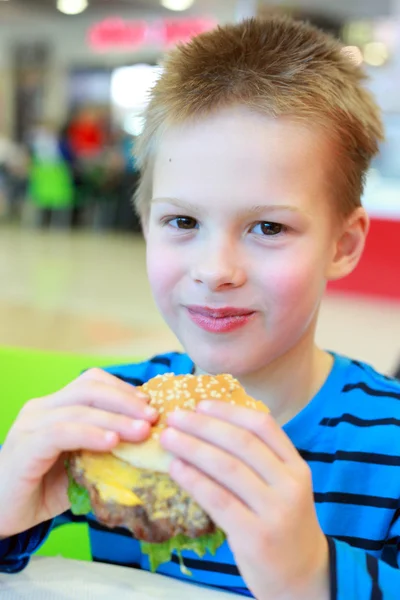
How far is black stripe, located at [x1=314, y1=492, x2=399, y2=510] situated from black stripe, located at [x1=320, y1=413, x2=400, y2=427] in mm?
103

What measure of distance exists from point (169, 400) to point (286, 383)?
372mm

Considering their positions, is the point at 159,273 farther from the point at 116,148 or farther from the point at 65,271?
the point at 116,148

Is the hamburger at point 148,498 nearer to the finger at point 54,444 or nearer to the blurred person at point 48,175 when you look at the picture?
the finger at point 54,444

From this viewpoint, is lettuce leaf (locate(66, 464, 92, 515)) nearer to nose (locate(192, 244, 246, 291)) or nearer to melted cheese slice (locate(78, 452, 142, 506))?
melted cheese slice (locate(78, 452, 142, 506))

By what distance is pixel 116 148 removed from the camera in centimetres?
1171

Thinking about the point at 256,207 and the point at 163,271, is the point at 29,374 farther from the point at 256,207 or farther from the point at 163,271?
the point at 256,207

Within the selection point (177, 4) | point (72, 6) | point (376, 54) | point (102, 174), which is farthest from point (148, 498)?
point (72, 6)

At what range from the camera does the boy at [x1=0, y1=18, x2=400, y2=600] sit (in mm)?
686

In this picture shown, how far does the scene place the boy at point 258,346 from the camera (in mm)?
686

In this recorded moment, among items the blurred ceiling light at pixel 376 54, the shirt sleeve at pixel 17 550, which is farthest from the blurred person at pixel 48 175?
the shirt sleeve at pixel 17 550

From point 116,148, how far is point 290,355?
11.0m

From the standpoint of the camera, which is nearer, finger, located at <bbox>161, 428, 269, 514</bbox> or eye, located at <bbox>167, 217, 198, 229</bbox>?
finger, located at <bbox>161, 428, 269, 514</bbox>

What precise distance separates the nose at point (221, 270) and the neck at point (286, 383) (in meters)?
0.21

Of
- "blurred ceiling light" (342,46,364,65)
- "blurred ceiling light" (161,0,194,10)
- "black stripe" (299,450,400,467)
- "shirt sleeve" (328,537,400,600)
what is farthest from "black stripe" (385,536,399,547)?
"blurred ceiling light" (161,0,194,10)
